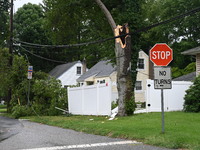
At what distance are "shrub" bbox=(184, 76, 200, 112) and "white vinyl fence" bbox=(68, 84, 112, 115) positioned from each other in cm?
441

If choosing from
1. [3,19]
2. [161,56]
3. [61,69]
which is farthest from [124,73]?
[61,69]

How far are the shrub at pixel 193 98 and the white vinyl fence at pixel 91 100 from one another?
4.41 m

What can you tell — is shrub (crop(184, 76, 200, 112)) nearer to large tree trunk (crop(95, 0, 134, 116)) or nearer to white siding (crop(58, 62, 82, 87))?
large tree trunk (crop(95, 0, 134, 116))

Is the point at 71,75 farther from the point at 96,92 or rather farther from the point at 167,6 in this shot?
the point at 96,92

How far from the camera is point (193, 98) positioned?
17609mm

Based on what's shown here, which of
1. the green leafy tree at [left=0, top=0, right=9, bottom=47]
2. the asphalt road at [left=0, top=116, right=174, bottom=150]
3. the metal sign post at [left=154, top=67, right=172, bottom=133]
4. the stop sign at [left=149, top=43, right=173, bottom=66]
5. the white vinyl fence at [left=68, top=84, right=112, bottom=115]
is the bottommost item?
the asphalt road at [left=0, top=116, right=174, bottom=150]

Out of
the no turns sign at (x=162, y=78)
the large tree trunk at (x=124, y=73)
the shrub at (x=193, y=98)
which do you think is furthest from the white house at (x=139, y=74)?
the no turns sign at (x=162, y=78)

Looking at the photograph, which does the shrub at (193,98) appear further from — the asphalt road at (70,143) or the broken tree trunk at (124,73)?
the asphalt road at (70,143)

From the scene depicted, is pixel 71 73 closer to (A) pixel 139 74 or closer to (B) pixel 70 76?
(B) pixel 70 76

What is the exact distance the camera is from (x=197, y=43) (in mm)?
39969

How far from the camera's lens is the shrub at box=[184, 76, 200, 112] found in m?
17.4

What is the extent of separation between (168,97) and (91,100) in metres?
4.55

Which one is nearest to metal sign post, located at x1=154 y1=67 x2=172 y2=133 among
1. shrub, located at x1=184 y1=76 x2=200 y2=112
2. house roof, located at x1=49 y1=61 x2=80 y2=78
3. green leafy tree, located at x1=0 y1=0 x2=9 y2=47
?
shrub, located at x1=184 y1=76 x2=200 y2=112

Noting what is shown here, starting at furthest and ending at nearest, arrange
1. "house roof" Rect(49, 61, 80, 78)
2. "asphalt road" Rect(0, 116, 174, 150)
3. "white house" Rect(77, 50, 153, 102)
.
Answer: "house roof" Rect(49, 61, 80, 78), "white house" Rect(77, 50, 153, 102), "asphalt road" Rect(0, 116, 174, 150)
